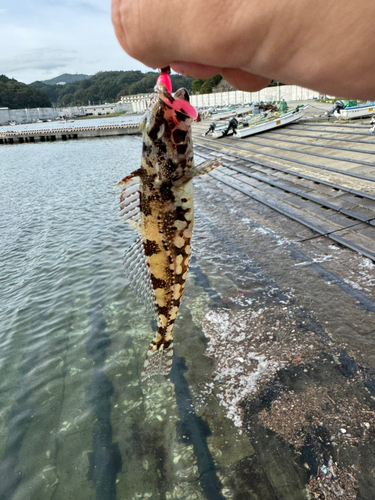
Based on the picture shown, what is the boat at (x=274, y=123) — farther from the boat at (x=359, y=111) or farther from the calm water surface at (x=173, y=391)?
the calm water surface at (x=173, y=391)

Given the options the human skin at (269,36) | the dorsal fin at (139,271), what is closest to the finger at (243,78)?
the human skin at (269,36)

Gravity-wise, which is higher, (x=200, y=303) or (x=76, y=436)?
(x=200, y=303)

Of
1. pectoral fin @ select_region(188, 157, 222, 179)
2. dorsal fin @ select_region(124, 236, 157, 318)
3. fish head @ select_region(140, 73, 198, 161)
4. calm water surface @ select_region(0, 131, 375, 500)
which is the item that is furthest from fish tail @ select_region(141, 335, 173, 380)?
fish head @ select_region(140, 73, 198, 161)

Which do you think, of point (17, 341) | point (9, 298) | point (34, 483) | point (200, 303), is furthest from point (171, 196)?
point (9, 298)

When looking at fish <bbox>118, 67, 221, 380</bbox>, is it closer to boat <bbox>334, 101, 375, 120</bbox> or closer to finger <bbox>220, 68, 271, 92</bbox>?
finger <bbox>220, 68, 271, 92</bbox>

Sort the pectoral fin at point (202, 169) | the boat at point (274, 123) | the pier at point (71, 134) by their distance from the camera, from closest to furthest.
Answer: the pectoral fin at point (202, 169) → the boat at point (274, 123) → the pier at point (71, 134)

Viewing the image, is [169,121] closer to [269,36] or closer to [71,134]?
[269,36]

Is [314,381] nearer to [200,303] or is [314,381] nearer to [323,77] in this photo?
[200,303]
